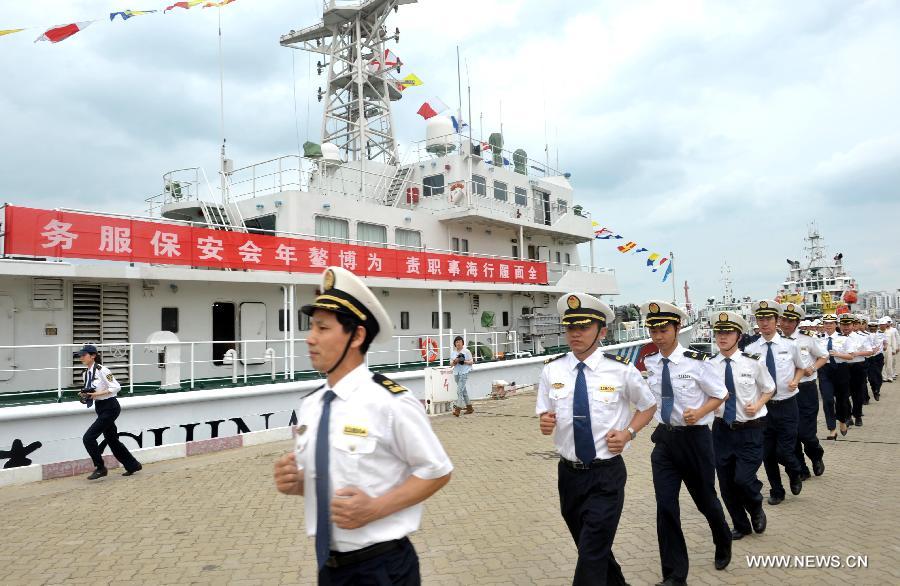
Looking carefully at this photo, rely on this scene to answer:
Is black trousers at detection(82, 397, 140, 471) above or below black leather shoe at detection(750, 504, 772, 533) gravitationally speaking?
above

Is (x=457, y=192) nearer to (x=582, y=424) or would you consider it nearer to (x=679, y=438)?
(x=679, y=438)

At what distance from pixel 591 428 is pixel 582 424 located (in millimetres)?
64

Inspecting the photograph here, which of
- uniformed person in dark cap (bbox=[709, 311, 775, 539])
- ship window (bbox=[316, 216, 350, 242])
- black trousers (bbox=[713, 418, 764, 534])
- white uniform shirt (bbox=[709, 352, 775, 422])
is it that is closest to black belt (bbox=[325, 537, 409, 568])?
uniformed person in dark cap (bbox=[709, 311, 775, 539])

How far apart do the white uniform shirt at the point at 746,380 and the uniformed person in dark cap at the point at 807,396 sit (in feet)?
5.21

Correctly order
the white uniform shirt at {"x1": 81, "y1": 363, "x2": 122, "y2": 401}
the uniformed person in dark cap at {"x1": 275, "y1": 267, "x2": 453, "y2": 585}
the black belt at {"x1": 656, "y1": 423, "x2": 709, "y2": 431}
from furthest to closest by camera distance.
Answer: the white uniform shirt at {"x1": 81, "y1": 363, "x2": 122, "y2": 401} → the black belt at {"x1": 656, "y1": 423, "x2": 709, "y2": 431} → the uniformed person in dark cap at {"x1": 275, "y1": 267, "x2": 453, "y2": 585}

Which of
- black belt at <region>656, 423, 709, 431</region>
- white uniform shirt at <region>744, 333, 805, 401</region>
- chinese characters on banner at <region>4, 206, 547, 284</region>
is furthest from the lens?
chinese characters on banner at <region>4, 206, 547, 284</region>

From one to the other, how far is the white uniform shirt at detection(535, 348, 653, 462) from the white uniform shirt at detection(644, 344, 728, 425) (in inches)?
33.2

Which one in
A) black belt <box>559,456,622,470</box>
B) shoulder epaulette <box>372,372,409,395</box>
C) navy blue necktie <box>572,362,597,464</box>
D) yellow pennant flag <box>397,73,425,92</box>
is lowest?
black belt <box>559,456,622,470</box>

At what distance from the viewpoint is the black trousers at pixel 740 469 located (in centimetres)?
540

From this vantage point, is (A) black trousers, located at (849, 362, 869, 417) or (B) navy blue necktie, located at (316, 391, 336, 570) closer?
(B) navy blue necktie, located at (316, 391, 336, 570)

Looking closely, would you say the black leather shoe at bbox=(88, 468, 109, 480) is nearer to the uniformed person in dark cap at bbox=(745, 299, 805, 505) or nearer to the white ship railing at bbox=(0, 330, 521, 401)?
the white ship railing at bbox=(0, 330, 521, 401)

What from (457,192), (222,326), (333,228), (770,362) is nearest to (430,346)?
(333,228)

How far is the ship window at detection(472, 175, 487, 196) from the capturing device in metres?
Result: 20.8

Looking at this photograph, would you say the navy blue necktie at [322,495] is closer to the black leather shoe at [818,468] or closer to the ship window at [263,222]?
the black leather shoe at [818,468]
